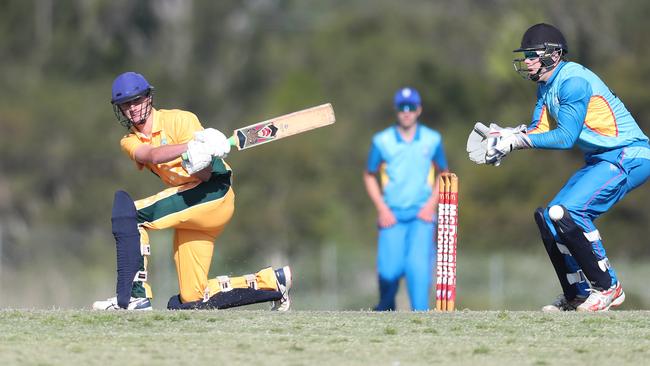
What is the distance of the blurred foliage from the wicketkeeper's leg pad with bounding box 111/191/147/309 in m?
16.8

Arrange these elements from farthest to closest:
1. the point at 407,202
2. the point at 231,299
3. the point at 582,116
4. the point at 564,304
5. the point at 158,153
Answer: the point at 407,202 → the point at 231,299 → the point at 564,304 → the point at 158,153 → the point at 582,116

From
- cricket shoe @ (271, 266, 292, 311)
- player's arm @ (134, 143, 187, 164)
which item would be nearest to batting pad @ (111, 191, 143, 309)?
player's arm @ (134, 143, 187, 164)

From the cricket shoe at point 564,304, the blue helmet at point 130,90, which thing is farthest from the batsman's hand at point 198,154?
the cricket shoe at point 564,304

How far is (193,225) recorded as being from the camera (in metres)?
9.95

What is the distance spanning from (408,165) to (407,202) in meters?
0.37

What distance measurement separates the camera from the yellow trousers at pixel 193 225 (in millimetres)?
9711

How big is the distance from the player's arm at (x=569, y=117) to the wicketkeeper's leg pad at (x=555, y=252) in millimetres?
523

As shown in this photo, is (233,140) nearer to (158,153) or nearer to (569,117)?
(158,153)

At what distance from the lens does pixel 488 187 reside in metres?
34.3

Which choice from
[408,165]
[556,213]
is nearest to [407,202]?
[408,165]

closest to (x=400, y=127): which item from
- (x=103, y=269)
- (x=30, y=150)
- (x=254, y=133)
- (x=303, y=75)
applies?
(x=254, y=133)

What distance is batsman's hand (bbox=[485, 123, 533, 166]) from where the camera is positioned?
931 centimetres

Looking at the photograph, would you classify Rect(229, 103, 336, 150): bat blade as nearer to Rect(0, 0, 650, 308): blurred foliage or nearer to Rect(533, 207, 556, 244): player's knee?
Rect(533, 207, 556, 244): player's knee

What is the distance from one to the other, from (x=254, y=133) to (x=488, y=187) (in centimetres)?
2478
